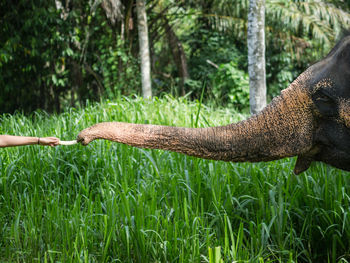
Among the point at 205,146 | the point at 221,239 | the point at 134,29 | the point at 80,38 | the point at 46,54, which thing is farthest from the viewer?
the point at 134,29

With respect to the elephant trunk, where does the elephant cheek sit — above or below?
above

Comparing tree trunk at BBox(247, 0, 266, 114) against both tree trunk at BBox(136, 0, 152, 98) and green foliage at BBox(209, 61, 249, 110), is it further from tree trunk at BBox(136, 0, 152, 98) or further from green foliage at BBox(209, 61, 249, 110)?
green foliage at BBox(209, 61, 249, 110)

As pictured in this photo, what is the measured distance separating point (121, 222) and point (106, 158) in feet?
4.19

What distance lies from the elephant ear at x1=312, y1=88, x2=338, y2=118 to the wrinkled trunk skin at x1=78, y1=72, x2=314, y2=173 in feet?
0.15

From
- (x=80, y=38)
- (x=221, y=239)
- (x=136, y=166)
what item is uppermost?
(x=80, y=38)

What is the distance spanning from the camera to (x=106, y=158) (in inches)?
187

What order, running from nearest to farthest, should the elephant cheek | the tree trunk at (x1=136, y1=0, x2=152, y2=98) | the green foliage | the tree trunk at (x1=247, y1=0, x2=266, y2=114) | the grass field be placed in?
1. the elephant cheek
2. the grass field
3. the tree trunk at (x1=247, y1=0, x2=266, y2=114)
4. the tree trunk at (x1=136, y1=0, x2=152, y2=98)
5. the green foliage

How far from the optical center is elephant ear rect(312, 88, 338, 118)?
2555 mm

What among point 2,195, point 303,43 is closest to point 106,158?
point 2,195

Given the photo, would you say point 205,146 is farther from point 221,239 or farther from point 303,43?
point 303,43

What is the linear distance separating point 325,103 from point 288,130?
272 mm

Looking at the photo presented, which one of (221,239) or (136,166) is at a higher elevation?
(136,166)

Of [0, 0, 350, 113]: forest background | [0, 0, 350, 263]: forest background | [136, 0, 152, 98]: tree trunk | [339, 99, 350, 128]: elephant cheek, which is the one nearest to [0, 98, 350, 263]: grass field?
[0, 0, 350, 263]: forest background

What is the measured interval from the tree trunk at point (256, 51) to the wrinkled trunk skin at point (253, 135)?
358 cm
